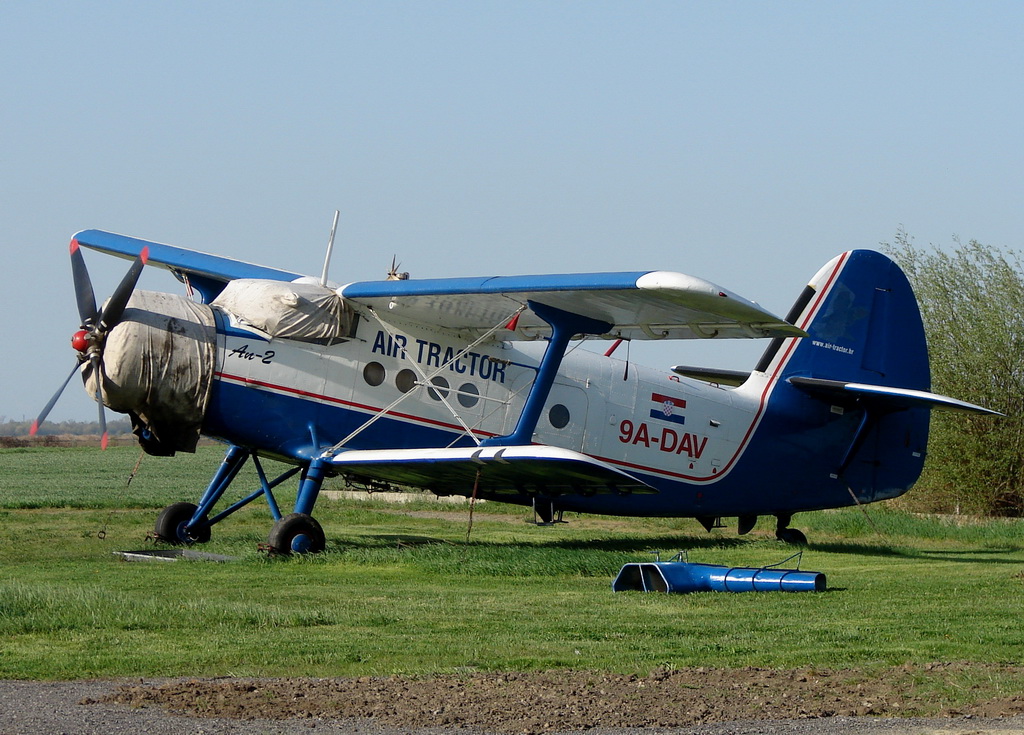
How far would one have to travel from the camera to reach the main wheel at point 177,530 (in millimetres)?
17172

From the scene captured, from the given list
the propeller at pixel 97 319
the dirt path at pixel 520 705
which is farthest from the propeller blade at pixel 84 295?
the dirt path at pixel 520 705

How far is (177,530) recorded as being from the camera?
17297 mm

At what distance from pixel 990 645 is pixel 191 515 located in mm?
11686

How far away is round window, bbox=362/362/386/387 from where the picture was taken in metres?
16.6

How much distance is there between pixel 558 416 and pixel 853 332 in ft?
19.0

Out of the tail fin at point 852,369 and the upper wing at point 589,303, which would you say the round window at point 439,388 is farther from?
the tail fin at point 852,369

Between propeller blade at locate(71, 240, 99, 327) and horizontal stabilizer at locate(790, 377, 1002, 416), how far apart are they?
11.1 m

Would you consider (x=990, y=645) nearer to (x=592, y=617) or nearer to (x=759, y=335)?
(x=592, y=617)

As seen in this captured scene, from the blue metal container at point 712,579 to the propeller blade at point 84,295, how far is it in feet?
Answer: 23.6

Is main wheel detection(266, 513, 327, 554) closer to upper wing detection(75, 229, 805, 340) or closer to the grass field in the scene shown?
the grass field

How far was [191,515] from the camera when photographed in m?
17.6

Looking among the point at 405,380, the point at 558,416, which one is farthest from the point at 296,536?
the point at 558,416

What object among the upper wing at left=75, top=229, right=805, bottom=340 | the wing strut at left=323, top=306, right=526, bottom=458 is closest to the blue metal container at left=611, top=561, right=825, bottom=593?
the upper wing at left=75, top=229, right=805, bottom=340

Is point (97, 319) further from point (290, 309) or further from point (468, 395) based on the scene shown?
point (468, 395)
